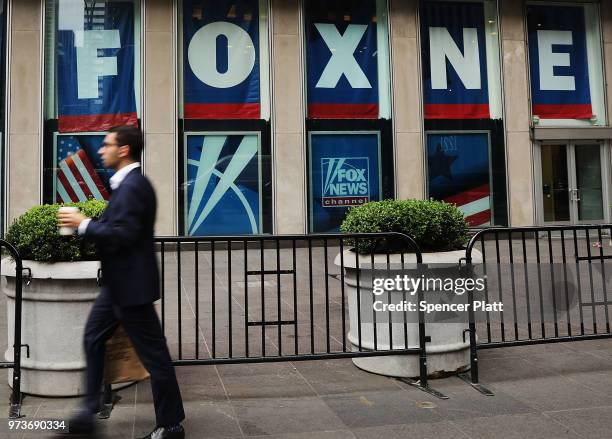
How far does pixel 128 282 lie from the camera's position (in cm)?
360

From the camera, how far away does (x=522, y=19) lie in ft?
56.9

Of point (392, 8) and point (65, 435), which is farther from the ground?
point (392, 8)

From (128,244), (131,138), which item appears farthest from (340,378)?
(131,138)

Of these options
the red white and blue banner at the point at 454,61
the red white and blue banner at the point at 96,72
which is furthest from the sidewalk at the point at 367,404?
the red white and blue banner at the point at 454,61

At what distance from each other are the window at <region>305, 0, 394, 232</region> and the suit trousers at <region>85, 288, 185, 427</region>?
1230 cm

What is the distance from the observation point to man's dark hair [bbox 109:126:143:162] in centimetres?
378

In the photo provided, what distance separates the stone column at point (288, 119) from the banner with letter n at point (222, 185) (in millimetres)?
623

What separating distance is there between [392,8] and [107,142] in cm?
1453

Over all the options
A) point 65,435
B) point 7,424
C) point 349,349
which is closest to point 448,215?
point 349,349

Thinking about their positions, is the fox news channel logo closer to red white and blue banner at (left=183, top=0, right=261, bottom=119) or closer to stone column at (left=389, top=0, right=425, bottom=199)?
stone column at (left=389, top=0, right=425, bottom=199)

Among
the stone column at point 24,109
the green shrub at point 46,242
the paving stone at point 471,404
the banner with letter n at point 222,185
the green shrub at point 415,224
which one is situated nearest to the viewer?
the paving stone at point 471,404

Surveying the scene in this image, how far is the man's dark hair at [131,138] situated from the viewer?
3.78 meters

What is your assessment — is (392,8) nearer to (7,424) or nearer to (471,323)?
(471,323)

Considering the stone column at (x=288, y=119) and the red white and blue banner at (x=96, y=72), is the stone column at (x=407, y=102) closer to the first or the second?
the stone column at (x=288, y=119)
